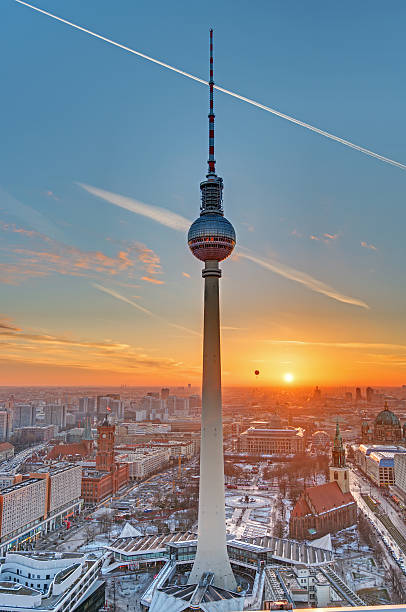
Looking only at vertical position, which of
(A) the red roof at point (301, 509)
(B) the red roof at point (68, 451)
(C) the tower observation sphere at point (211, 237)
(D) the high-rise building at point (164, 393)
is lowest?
(B) the red roof at point (68, 451)

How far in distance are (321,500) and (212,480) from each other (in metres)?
9.67

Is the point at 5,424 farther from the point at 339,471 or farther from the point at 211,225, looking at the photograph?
the point at 211,225

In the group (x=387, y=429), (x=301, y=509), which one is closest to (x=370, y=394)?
(x=387, y=429)

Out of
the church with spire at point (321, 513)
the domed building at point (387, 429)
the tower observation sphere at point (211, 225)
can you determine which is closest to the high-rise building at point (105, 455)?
the church with spire at point (321, 513)

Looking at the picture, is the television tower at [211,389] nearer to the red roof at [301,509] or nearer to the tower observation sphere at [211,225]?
the tower observation sphere at [211,225]

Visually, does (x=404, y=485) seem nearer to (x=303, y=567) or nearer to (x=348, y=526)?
(x=348, y=526)

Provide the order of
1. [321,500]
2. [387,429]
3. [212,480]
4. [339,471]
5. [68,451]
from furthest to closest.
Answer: [387,429] → [68,451] → [339,471] → [321,500] → [212,480]

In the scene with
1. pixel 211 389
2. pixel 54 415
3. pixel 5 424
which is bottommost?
pixel 5 424

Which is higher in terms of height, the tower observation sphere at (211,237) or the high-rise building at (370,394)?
the tower observation sphere at (211,237)

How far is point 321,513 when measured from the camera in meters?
20.3

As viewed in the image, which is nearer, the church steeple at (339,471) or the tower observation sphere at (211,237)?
the tower observation sphere at (211,237)

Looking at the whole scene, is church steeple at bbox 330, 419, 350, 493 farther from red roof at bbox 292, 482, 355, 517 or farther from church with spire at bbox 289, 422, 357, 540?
red roof at bbox 292, 482, 355, 517

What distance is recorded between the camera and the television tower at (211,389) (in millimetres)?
12938

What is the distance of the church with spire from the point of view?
772 inches
